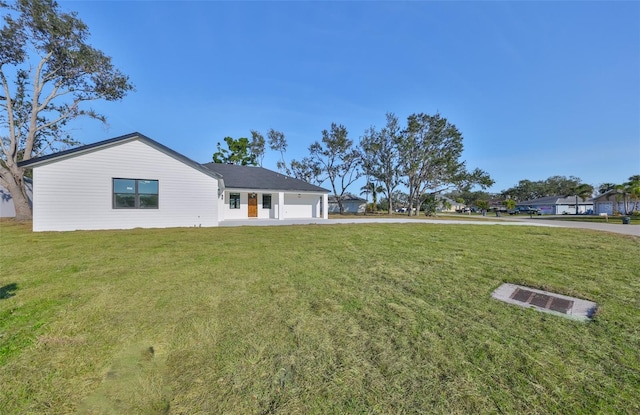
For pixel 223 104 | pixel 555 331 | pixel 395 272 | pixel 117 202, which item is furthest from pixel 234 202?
Result: pixel 555 331

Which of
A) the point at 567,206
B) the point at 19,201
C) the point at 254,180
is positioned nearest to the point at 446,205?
the point at 567,206

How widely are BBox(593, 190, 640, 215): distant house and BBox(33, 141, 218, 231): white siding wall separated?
2101 inches

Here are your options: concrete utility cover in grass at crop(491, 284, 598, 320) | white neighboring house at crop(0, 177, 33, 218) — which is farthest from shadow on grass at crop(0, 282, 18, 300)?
white neighboring house at crop(0, 177, 33, 218)

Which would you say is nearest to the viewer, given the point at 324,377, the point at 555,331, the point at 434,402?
the point at 434,402

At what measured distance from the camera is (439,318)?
2840mm

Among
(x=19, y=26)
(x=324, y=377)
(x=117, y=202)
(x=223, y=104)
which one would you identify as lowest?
(x=324, y=377)

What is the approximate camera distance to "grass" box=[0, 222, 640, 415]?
170 centimetres

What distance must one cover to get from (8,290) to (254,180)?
47.5ft

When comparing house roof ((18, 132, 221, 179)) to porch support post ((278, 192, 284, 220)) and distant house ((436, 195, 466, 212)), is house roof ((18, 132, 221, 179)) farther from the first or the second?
distant house ((436, 195, 466, 212))

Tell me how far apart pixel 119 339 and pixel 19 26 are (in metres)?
22.5

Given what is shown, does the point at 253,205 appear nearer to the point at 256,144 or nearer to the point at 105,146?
the point at 105,146

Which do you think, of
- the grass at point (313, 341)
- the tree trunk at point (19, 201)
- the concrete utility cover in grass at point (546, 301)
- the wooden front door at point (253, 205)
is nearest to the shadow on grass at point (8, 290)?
the grass at point (313, 341)

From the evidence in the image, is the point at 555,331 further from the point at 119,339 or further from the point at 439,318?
the point at 119,339

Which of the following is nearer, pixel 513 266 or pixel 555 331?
pixel 555 331
